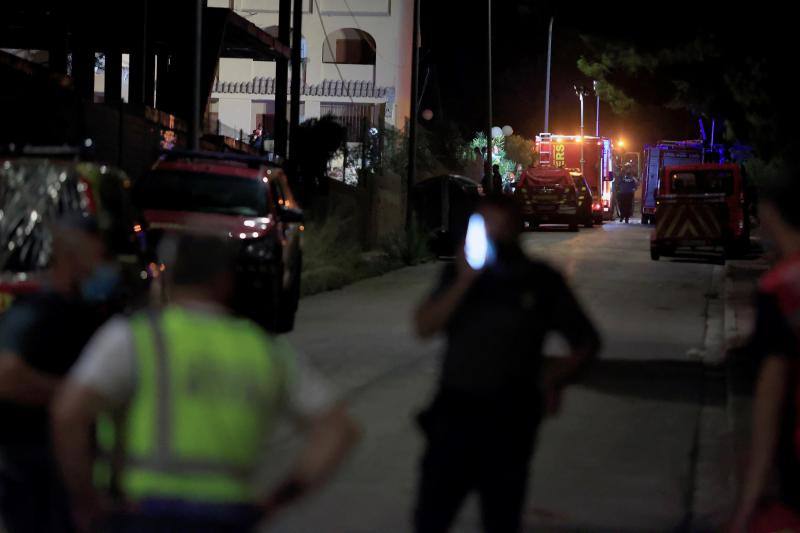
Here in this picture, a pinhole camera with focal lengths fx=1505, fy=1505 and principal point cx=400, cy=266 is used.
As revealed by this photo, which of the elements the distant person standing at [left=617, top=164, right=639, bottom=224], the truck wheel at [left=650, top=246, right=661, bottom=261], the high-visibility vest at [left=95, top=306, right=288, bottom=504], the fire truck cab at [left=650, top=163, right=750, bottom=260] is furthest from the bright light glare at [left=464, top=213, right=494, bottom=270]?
the distant person standing at [left=617, top=164, right=639, bottom=224]

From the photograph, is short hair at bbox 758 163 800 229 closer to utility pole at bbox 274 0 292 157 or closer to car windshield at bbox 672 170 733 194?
car windshield at bbox 672 170 733 194

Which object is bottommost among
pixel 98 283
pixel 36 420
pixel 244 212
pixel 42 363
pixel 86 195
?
pixel 36 420

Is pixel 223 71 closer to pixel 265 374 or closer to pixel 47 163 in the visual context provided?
pixel 47 163

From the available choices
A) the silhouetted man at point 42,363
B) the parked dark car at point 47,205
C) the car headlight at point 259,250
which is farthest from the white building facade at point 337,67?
the silhouetted man at point 42,363

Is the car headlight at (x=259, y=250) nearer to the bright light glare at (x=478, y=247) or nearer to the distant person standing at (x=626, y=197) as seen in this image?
the bright light glare at (x=478, y=247)

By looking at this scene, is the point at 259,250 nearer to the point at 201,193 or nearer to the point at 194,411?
the point at 201,193

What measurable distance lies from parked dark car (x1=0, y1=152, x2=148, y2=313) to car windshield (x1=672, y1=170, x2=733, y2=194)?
946 inches

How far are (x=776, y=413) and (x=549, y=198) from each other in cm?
3808

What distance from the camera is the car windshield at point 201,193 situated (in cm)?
1578

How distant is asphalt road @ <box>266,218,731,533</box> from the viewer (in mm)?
8047

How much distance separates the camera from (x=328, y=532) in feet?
24.5

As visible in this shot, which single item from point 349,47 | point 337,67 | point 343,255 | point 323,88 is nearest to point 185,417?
point 343,255

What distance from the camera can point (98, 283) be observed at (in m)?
5.09

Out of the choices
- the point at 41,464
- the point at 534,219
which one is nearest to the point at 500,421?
the point at 41,464
